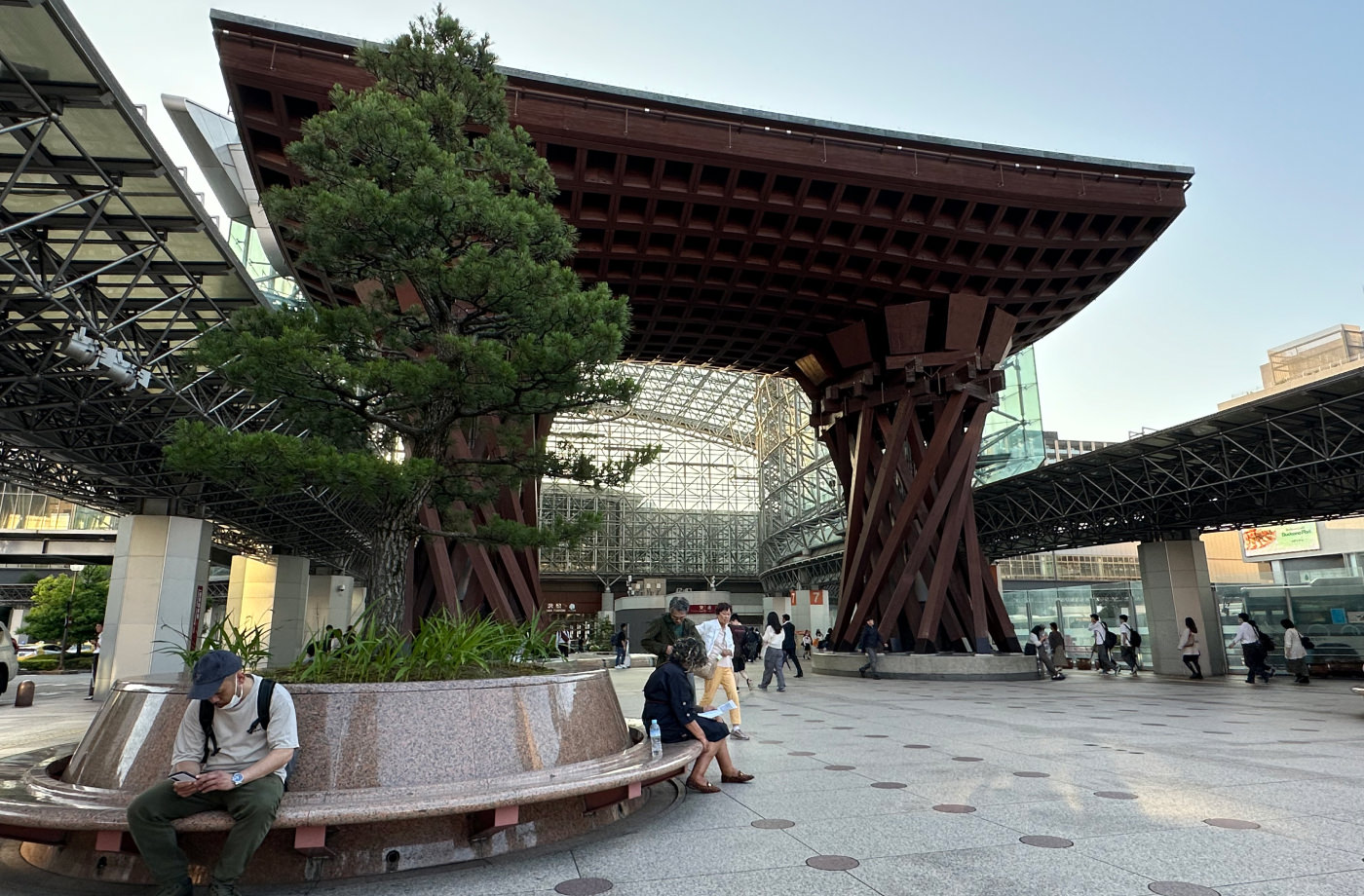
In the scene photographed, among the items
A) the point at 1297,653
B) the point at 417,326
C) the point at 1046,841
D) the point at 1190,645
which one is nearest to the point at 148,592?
the point at 417,326

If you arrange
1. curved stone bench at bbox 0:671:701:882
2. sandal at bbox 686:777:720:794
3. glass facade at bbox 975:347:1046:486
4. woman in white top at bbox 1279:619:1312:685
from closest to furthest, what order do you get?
curved stone bench at bbox 0:671:701:882, sandal at bbox 686:777:720:794, woman in white top at bbox 1279:619:1312:685, glass facade at bbox 975:347:1046:486

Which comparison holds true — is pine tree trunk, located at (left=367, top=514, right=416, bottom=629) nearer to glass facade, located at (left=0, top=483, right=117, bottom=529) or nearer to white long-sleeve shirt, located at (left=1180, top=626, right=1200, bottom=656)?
white long-sleeve shirt, located at (left=1180, top=626, right=1200, bottom=656)

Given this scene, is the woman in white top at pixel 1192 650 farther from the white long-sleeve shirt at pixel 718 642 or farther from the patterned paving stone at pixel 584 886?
the patterned paving stone at pixel 584 886

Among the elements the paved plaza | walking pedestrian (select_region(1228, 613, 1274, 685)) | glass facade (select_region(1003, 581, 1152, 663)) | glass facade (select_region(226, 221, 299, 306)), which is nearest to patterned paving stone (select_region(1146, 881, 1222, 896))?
the paved plaza

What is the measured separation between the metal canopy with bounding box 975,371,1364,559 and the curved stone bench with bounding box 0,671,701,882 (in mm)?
14095

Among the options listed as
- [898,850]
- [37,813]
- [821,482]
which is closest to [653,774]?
[898,850]

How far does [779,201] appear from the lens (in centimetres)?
1599

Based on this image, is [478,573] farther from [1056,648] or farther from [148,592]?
[1056,648]

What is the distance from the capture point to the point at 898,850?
13.1 ft

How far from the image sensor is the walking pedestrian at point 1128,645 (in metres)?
20.6

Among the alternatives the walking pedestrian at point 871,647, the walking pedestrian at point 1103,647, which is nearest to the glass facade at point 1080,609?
the walking pedestrian at point 1103,647

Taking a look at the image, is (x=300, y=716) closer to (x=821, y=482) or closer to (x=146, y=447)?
(x=146, y=447)

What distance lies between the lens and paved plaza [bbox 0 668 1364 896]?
3531mm

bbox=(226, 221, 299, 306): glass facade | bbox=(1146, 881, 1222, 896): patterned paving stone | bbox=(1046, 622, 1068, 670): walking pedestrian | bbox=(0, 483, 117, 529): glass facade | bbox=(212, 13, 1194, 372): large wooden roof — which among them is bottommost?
bbox=(1146, 881, 1222, 896): patterned paving stone
